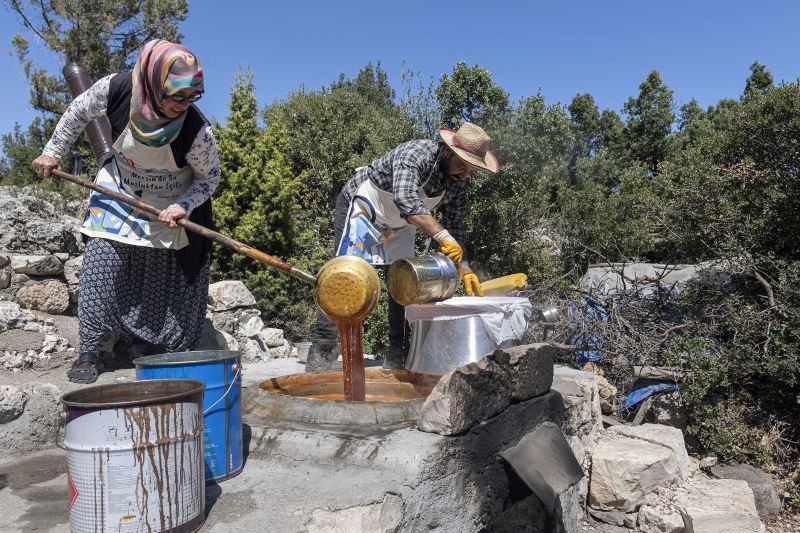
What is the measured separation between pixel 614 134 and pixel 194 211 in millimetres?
22856

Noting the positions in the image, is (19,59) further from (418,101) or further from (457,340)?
(457,340)

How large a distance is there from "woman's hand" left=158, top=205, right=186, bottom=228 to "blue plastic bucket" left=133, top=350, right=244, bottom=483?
1007 mm

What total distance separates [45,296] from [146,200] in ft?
4.28

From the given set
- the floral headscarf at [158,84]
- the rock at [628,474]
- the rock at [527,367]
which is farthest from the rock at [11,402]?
the rock at [628,474]

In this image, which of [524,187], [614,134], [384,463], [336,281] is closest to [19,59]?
[524,187]

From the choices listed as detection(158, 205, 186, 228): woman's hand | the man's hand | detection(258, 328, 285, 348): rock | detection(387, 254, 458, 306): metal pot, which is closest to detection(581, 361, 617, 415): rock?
the man's hand

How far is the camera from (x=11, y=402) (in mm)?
2600

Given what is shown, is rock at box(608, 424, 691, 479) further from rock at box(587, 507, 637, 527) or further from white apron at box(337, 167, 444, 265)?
white apron at box(337, 167, 444, 265)

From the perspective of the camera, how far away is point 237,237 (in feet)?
23.4

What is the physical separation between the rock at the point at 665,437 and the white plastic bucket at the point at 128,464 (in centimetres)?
404

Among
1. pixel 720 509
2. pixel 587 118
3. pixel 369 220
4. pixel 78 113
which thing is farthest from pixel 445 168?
pixel 587 118

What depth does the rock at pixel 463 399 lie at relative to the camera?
2.52m

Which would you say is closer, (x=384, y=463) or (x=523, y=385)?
(x=384, y=463)

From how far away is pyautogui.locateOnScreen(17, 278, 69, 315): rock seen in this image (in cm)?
399
